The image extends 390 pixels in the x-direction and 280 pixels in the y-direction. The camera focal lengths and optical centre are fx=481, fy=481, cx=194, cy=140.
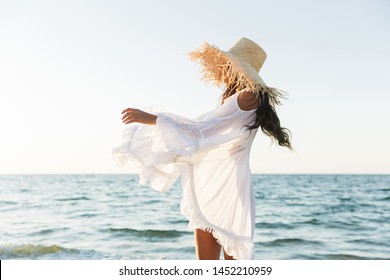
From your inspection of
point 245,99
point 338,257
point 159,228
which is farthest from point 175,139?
point 159,228

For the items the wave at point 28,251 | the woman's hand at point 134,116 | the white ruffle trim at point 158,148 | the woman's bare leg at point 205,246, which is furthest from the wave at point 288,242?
the woman's hand at point 134,116

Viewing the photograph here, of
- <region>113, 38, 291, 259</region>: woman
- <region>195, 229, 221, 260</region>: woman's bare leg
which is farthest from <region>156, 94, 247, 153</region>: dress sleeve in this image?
<region>195, 229, 221, 260</region>: woman's bare leg

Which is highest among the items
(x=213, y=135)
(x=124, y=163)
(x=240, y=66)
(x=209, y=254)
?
(x=240, y=66)

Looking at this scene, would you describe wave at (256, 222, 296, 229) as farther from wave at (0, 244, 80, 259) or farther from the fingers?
the fingers

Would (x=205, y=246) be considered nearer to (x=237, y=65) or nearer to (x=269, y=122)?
(x=269, y=122)

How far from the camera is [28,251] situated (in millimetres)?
6176

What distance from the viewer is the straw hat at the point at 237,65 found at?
245 centimetres

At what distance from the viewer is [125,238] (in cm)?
819

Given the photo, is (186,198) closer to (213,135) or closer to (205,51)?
(213,135)

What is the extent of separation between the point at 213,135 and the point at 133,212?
9.85m

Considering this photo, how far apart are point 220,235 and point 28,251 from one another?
439 cm

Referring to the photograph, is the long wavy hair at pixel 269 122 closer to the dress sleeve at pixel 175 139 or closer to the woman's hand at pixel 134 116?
the dress sleeve at pixel 175 139
